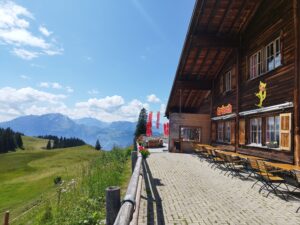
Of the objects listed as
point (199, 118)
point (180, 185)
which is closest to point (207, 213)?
point (180, 185)

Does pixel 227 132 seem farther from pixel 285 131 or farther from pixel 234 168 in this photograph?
pixel 285 131

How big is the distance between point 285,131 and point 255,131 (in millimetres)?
2954

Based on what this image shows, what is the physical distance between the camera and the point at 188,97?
22906 millimetres

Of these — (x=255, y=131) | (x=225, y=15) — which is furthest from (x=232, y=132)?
(x=225, y=15)

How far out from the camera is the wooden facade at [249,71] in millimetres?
9492

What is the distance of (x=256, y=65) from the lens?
12.6 m

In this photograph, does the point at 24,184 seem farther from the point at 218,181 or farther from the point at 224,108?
the point at 218,181

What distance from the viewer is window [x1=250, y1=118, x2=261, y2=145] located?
12.1 meters

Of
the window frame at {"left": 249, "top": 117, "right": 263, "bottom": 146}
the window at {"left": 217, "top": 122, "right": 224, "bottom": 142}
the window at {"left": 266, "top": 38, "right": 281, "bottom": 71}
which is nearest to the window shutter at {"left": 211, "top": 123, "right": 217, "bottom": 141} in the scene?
the window at {"left": 217, "top": 122, "right": 224, "bottom": 142}

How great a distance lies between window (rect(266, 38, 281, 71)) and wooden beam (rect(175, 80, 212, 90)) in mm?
7850

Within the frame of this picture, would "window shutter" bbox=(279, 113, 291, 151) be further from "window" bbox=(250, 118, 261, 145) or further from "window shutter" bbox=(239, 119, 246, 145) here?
"window shutter" bbox=(239, 119, 246, 145)

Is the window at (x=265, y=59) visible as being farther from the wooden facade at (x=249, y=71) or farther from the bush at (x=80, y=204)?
the bush at (x=80, y=204)

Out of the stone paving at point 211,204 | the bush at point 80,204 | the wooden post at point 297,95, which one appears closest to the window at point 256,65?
the wooden post at point 297,95

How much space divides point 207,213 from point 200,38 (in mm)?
11109
